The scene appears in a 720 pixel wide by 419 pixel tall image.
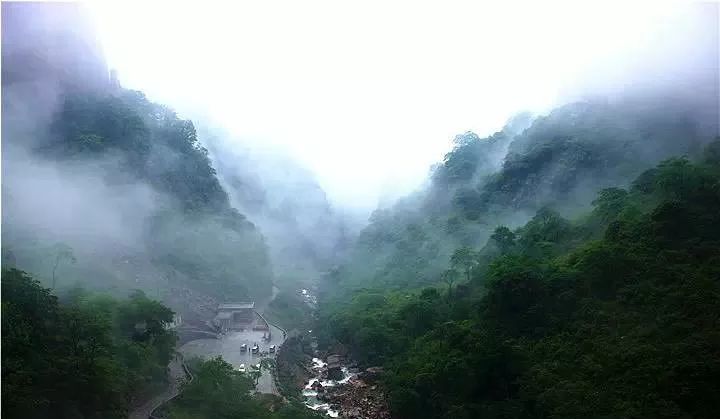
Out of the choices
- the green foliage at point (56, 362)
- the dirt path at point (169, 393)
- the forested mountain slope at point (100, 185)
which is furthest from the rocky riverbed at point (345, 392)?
the forested mountain slope at point (100, 185)

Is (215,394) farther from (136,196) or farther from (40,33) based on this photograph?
(40,33)

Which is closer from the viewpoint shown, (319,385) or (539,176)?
(319,385)

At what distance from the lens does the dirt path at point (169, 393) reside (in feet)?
97.5

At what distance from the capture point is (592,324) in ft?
102

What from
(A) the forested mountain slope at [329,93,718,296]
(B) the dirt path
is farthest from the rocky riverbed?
(A) the forested mountain slope at [329,93,718,296]

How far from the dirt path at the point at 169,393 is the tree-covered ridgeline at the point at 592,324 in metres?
12.9

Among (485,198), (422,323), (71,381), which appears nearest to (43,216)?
(71,381)

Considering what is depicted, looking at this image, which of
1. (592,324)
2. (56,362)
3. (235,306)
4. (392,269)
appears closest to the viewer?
(56,362)

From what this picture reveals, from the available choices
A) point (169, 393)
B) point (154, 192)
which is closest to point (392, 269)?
point (154, 192)

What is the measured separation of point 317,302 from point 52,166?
108 ft

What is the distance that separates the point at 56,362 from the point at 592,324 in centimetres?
2635

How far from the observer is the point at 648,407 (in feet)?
82.6

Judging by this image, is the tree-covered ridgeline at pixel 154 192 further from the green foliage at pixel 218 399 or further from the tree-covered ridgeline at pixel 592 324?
the tree-covered ridgeline at pixel 592 324

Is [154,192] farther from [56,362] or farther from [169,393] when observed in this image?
[56,362]
